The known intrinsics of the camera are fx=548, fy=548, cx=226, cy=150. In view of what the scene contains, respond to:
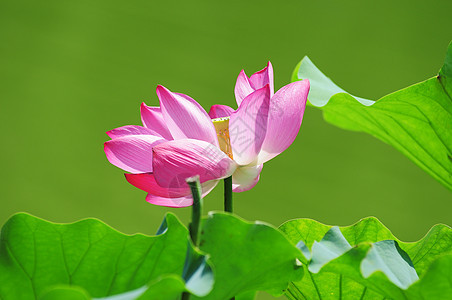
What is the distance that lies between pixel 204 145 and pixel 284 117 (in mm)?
61

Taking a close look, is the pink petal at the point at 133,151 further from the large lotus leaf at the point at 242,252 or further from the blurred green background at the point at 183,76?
the blurred green background at the point at 183,76

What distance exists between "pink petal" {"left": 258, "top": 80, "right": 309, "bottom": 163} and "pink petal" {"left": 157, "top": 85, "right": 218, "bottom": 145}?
0.04 m

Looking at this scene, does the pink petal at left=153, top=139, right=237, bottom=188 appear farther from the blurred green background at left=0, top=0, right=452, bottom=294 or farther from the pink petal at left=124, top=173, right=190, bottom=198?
the blurred green background at left=0, top=0, right=452, bottom=294

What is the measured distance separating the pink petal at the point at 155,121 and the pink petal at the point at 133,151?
0.12 ft

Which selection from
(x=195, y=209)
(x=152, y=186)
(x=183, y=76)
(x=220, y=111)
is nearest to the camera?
(x=195, y=209)

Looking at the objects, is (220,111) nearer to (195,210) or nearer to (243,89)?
(243,89)

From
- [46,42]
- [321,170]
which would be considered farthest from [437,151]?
[46,42]

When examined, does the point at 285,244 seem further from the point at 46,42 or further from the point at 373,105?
the point at 46,42

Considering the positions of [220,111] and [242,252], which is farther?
[220,111]

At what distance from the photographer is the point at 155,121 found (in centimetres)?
45

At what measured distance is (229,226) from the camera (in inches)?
13.6

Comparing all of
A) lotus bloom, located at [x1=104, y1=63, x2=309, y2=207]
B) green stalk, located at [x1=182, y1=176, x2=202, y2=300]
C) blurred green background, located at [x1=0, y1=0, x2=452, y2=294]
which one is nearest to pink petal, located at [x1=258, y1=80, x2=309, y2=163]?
lotus bloom, located at [x1=104, y1=63, x2=309, y2=207]

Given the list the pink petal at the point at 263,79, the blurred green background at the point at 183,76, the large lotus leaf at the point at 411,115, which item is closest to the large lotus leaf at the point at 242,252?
the pink petal at the point at 263,79

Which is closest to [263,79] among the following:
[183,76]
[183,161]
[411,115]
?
[183,161]
